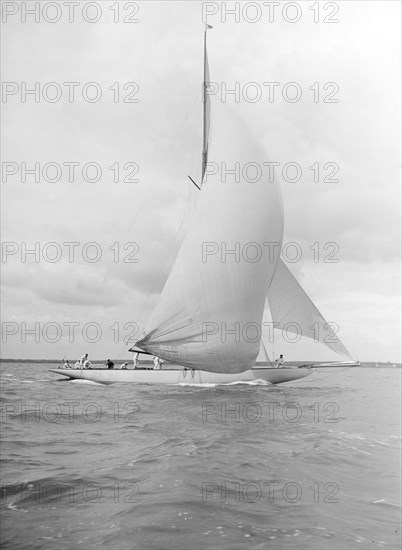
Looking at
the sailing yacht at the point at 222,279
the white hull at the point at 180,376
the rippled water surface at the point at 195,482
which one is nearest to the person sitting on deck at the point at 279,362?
the white hull at the point at 180,376

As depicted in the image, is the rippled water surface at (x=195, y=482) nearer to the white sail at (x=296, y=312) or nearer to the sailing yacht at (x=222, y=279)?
the sailing yacht at (x=222, y=279)

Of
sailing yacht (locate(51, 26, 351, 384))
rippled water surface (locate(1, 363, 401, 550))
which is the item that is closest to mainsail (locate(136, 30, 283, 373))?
sailing yacht (locate(51, 26, 351, 384))

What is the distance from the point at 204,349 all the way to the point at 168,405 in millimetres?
3669

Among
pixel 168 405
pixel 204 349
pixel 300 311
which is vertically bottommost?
pixel 168 405

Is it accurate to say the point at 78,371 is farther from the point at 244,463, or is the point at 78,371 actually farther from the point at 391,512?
the point at 391,512

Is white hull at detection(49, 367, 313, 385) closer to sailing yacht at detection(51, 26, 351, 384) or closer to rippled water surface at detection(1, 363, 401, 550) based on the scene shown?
sailing yacht at detection(51, 26, 351, 384)

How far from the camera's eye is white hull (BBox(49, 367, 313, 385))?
1265 inches

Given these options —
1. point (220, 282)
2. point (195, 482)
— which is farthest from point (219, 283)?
point (195, 482)

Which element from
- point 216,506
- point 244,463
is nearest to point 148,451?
point 244,463

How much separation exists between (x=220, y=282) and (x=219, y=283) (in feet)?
0.22

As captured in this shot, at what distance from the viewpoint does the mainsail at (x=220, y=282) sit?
23.8 m

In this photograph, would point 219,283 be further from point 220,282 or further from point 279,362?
point 279,362

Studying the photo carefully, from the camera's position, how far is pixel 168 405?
21.1 m

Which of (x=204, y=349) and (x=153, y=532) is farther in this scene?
(x=204, y=349)
